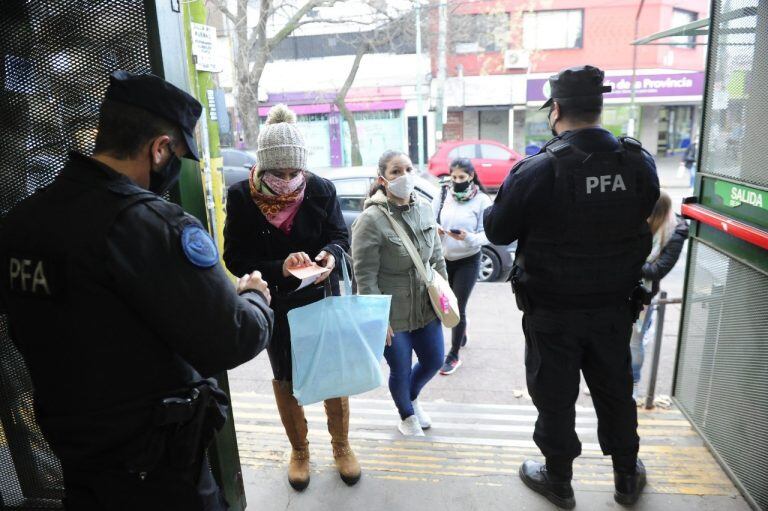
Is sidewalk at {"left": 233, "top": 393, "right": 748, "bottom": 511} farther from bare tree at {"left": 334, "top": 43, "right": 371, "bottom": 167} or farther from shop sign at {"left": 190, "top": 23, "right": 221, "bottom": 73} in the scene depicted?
bare tree at {"left": 334, "top": 43, "right": 371, "bottom": 167}

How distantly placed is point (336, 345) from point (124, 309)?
4.23ft

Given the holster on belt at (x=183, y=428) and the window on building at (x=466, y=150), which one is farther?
the window on building at (x=466, y=150)

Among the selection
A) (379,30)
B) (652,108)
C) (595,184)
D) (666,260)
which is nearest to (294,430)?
(595,184)

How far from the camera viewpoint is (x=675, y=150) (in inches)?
977

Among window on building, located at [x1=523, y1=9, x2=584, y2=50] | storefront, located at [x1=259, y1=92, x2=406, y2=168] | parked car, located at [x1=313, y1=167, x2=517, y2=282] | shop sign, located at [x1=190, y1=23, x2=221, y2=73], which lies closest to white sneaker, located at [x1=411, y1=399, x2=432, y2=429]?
parked car, located at [x1=313, y1=167, x2=517, y2=282]

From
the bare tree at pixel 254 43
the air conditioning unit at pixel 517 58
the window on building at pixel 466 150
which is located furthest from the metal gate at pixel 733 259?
the air conditioning unit at pixel 517 58

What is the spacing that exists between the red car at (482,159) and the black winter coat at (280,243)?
12579 millimetres

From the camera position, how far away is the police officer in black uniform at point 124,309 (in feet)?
4.58

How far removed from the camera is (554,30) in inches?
856

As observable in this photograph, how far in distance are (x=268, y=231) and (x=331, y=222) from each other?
342 millimetres

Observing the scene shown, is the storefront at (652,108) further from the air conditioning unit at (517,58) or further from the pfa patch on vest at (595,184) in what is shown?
the pfa patch on vest at (595,184)

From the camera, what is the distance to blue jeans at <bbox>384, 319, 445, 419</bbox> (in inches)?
128

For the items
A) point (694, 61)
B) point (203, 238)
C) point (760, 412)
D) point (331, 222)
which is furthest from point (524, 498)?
point (694, 61)

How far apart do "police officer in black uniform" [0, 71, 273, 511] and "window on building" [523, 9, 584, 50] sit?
73.4 ft
